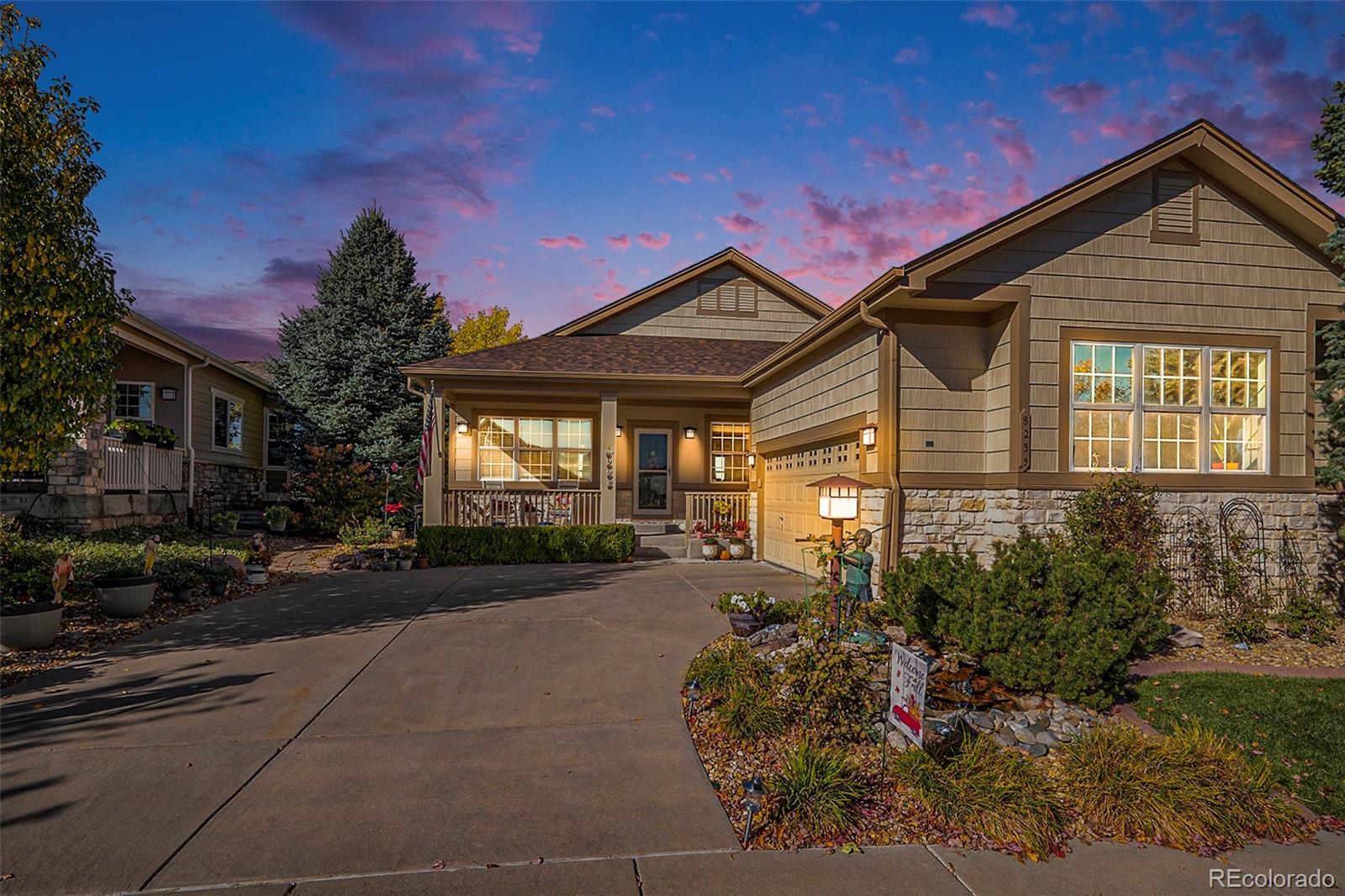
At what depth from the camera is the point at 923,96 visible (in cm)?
1023

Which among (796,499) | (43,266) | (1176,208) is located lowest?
(796,499)

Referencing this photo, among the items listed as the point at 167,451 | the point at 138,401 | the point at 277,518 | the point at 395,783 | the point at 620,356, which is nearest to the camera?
the point at 395,783

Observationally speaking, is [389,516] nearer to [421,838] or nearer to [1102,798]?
[421,838]

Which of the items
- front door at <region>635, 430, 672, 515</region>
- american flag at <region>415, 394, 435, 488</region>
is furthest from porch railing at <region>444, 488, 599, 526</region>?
front door at <region>635, 430, 672, 515</region>

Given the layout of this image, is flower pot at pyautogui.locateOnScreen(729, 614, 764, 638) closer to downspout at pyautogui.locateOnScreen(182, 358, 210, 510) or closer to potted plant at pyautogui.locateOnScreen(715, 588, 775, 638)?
potted plant at pyautogui.locateOnScreen(715, 588, 775, 638)

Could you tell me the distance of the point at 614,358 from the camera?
15.7 m

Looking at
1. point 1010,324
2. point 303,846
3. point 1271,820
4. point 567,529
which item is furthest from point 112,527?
point 1271,820

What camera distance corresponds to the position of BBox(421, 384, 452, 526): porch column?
13867 millimetres

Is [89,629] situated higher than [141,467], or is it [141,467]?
[141,467]

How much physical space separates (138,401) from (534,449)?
33.4 ft

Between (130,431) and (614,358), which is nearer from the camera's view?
(130,431)

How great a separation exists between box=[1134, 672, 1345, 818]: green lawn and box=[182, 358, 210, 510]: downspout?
19.2m

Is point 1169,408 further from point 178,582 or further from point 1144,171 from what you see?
point 178,582

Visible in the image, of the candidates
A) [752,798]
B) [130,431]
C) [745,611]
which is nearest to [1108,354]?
[745,611]
